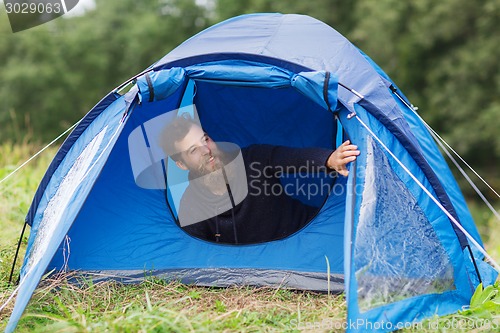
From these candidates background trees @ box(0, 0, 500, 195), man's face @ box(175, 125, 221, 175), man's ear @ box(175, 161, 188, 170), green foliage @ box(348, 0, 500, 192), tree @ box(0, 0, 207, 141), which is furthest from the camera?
tree @ box(0, 0, 207, 141)

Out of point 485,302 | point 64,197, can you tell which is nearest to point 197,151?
point 64,197

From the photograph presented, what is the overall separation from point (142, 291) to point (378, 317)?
1.27 metres

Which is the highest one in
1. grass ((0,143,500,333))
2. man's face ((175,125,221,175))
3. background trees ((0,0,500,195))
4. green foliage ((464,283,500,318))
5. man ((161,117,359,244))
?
background trees ((0,0,500,195))

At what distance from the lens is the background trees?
1230 centimetres

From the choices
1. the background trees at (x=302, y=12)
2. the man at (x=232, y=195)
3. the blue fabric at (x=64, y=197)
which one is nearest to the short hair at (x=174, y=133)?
the man at (x=232, y=195)

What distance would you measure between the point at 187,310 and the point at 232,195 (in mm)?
936

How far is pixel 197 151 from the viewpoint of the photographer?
322cm

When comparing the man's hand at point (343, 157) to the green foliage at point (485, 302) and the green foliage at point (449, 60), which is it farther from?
the green foliage at point (449, 60)

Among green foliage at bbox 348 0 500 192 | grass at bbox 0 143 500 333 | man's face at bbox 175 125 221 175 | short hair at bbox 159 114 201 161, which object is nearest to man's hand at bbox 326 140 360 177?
grass at bbox 0 143 500 333

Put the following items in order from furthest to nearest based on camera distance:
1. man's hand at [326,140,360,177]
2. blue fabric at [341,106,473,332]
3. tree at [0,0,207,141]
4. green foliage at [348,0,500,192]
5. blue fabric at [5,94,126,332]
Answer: tree at [0,0,207,141], green foliage at [348,0,500,192], man's hand at [326,140,360,177], blue fabric at [5,94,126,332], blue fabric at [341,106,473,332]

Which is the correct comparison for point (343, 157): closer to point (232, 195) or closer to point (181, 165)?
point (232, 195)

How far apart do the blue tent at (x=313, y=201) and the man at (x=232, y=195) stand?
0.08m

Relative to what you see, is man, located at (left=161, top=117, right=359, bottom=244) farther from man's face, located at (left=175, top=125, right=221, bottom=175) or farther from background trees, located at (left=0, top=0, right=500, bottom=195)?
background trees, located at (left=0, top=0, right=500, bottom=195)

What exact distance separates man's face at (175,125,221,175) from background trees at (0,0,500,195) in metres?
3.15
